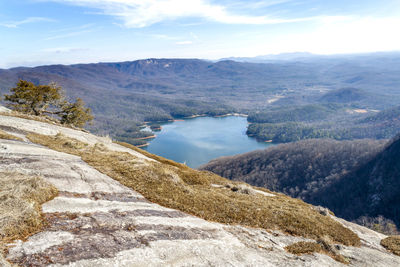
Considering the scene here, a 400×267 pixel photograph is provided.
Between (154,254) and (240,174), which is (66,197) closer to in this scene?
(154,254)

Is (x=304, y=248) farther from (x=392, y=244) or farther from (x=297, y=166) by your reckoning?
(x=297, y=166)

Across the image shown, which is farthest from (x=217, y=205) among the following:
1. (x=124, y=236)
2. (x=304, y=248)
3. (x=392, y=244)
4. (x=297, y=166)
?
(x=297, y=166)

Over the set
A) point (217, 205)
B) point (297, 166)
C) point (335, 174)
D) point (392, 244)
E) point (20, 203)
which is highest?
point (20, 203)

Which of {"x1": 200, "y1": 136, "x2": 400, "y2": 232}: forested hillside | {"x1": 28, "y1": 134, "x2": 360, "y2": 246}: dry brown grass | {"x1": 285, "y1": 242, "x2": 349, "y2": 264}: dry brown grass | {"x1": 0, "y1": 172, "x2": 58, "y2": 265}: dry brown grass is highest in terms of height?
{"x1": 0, "y1": 172, "x2": 58, "y2": 265}: dry brown grass

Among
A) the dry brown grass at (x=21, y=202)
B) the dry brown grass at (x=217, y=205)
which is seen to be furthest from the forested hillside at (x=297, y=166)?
the dry brown grass at (x=21, y=202)

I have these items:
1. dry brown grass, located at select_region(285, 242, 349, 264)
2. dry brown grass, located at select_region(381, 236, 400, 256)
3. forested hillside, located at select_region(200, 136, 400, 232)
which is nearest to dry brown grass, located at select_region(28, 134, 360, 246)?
dry brown grass, located at select_region(285, 242, 349, 264)

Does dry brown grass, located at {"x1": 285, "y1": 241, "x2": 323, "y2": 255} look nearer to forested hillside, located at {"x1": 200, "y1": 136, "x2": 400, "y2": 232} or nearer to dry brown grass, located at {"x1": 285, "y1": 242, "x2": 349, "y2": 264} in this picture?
dry brown grass, located at {"x1": 285, "y1": 242, "x2": 349, "y2": 264}
